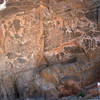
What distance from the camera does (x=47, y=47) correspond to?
562cm

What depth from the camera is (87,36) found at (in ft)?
18.6

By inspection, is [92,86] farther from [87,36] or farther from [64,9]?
[64,9]

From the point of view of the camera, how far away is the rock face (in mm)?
5203

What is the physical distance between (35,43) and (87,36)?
145 centimetres

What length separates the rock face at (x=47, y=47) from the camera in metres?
5.20

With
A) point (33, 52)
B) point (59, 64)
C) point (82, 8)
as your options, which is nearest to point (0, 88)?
point (33, 52)

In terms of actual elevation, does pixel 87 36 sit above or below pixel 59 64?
above

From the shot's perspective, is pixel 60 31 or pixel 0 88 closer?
pixel 0 88

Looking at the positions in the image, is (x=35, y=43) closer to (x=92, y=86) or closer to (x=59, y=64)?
(x=59, y=64)

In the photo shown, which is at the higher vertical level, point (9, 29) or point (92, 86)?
point (9, 29)

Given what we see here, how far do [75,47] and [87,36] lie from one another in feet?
1.47

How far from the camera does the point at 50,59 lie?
223 inches

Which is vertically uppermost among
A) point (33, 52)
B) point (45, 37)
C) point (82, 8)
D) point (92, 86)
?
point (82, 8)

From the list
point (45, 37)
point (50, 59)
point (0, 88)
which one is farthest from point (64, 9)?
point (0, 88)
